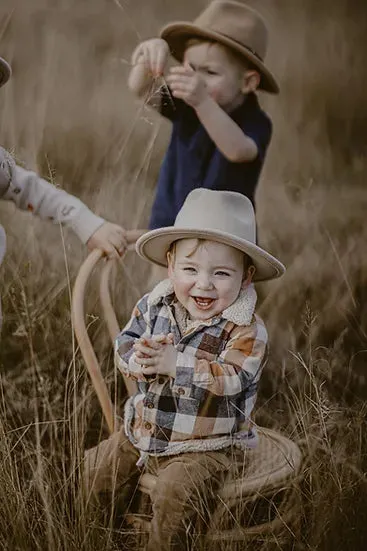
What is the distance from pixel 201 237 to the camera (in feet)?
8.36

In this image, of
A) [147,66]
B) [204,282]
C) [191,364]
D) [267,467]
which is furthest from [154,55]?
[267,467]

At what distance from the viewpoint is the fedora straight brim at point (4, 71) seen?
2697 millimetres

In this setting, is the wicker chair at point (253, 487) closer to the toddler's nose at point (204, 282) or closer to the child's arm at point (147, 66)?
the toddler's nose at point (204, 282)

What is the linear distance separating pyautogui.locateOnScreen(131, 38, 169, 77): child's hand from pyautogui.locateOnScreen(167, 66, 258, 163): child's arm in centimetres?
5

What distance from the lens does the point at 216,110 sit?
2.69 m

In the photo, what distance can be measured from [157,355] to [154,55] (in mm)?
1024

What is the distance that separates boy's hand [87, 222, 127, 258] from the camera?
276 centimetres

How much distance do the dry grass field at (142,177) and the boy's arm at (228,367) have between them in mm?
262

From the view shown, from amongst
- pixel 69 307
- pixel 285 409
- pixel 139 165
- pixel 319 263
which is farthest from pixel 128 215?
pixel 285 409

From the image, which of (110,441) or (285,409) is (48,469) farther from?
(285,409)

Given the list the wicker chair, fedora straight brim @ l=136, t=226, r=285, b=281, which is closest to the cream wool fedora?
fedora straight brim @ l=136, t=226, r=285, b=281

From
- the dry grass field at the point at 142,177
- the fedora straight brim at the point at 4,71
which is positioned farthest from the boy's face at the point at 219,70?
the fedora straight brim at the point at 4,71

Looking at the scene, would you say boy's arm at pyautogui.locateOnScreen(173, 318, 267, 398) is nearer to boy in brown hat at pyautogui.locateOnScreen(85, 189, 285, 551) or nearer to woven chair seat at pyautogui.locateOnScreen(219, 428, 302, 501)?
boy in brown hat at pyautogui.locateOnScreen(85, 189, 285, 551)

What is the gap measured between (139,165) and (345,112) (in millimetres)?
728
